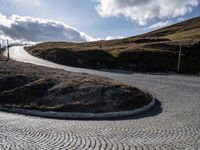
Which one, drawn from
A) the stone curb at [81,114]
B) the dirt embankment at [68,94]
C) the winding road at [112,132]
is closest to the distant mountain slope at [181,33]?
the dirt embankment at [68,94]

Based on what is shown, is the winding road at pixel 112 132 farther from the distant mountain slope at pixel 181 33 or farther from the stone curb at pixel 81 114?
the distant mountain slope at pixel 181 33

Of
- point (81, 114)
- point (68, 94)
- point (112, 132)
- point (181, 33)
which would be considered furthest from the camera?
point (181, 33)

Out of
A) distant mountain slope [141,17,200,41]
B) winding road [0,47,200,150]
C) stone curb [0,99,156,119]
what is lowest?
stone curb [0,99,156,119]

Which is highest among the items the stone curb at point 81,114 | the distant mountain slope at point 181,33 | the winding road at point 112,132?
the distant mountain slope at point 181,33

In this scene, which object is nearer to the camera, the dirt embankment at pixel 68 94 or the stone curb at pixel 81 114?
the stone curb at pixel 81 114

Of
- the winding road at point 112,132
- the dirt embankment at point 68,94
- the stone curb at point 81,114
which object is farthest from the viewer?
the dirt embankment at point 68,94

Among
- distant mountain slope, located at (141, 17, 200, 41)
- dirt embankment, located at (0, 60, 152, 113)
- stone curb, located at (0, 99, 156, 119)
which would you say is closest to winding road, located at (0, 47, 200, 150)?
stone curb, located at (0, 99, 156, 119)

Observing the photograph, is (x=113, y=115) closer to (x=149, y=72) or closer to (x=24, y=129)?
(x=24, y=129)

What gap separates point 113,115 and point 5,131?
28.6ft

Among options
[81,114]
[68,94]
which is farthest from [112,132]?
[68,94]

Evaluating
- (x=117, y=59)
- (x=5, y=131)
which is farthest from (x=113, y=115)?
(x=117, y=59)

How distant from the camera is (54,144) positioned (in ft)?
51.8

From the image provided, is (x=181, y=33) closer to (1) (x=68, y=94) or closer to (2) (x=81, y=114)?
(1) (x=68, y=94)

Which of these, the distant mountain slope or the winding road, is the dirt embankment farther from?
the distant mountain slope
